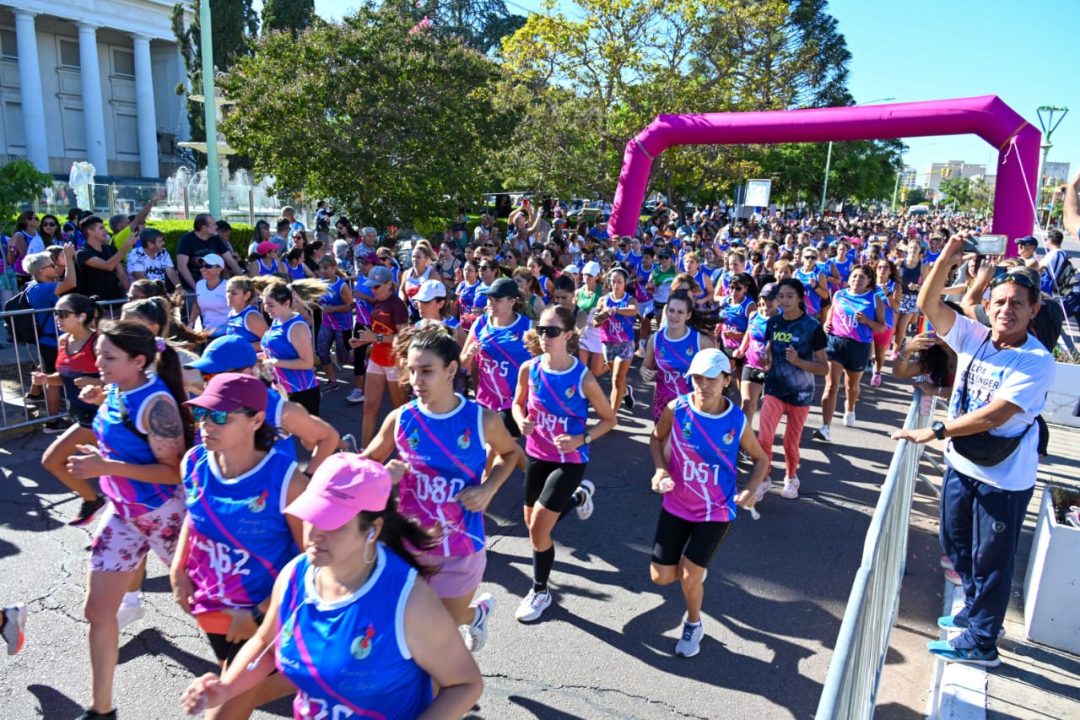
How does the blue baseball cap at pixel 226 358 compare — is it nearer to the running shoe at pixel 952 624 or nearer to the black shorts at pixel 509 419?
the black shorts at pixel 509 419

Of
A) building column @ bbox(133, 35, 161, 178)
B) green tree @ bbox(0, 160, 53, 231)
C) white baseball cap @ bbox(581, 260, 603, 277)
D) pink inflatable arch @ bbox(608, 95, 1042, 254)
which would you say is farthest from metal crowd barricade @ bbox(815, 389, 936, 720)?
building column @ bbox(133, 35, 161, 178)

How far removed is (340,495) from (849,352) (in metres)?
7.47

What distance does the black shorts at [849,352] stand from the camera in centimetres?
830

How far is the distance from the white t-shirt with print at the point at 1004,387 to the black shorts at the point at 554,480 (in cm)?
213

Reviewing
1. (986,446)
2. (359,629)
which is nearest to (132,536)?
(359,629)

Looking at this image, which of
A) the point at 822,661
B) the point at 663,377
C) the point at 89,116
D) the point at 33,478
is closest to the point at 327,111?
the point at 33,478

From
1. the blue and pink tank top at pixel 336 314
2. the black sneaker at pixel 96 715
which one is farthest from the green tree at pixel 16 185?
the black sneaker at pixel 96 715

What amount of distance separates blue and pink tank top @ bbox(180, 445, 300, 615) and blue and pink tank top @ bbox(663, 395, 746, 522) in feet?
6.88

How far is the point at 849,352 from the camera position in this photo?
8.34 metres

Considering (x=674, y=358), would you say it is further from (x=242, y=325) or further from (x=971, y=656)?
(x=242, y=325)

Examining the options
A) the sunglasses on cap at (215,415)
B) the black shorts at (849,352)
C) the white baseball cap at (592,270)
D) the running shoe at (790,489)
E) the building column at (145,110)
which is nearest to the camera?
the sunglasses on cap at (215,415)

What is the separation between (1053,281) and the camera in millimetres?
10797

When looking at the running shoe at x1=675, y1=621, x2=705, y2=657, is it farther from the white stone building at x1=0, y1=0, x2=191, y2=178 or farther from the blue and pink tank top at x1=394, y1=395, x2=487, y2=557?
the white stone building at x1=0, y1=0, x2=191, y2=178

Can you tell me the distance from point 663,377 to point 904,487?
2.18 metres
